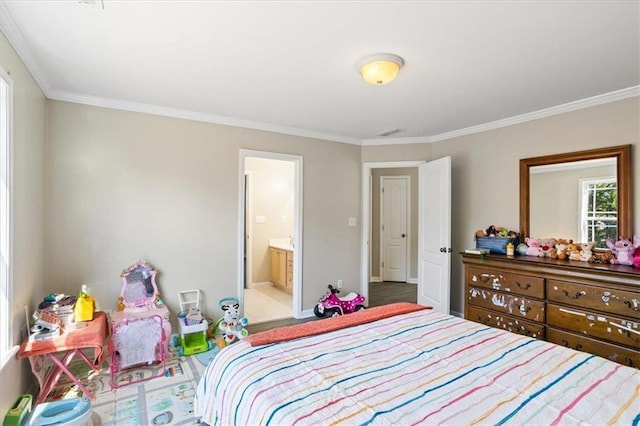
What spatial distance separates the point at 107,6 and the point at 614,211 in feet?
13.2

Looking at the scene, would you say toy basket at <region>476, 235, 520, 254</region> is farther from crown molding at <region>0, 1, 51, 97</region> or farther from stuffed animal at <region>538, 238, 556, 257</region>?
crown molding at <region>0, 1, 51, 97</region>

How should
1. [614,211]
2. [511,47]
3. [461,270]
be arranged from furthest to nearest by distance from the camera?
[461,270] → [614,211] → [511,47]

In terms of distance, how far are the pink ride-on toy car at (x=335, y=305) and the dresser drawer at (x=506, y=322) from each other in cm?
131

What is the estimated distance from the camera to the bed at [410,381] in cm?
119

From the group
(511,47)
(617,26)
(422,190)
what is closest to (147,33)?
(511,47)

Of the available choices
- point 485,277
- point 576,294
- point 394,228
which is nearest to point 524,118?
point 485,277

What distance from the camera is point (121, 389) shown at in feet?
8.13

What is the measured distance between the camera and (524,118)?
11.3 feet

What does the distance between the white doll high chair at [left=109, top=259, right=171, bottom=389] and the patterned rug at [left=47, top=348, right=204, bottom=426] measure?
2.1 inches

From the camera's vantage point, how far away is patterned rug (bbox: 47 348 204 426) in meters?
2.14

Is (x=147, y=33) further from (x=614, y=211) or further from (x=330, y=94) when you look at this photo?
(x=614, y=211)

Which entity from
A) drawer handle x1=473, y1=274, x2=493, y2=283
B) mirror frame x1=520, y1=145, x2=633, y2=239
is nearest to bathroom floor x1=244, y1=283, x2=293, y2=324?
drawer handle x1=473, y1=274, x2=493, y2=283

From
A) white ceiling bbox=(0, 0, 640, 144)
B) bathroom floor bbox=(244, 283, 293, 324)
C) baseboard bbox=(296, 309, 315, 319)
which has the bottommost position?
bathroom floor bbox=(244, 283, 293, 324)

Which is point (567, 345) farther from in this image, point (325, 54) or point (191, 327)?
point (191, 327)
